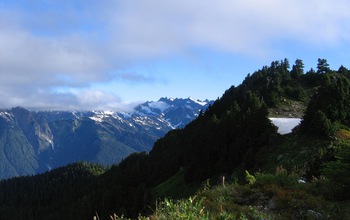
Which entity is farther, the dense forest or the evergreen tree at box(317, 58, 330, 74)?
the evergreen tree at box(317, 58, 330, 74)

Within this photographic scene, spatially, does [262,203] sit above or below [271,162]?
above

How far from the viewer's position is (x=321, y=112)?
130 ft

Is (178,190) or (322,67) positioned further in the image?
(322,67)

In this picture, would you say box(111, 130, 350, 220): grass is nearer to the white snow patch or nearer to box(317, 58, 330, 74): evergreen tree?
the white snow patch

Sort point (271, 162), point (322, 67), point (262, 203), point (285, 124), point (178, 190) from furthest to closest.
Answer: point (322, 67) → point (178, 190) → point (285, 124) → point (271, 162) → point (262, 203)

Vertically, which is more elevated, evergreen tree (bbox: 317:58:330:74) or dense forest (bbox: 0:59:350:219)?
evergreen tree (bbox: 317:58:330:74)

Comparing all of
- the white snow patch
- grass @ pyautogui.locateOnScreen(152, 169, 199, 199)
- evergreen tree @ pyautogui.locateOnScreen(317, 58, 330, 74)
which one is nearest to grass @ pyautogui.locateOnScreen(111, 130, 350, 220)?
the white snow patch

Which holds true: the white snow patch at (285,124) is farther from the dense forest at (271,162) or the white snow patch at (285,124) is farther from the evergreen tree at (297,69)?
→ the evergreen tree at (297,69)

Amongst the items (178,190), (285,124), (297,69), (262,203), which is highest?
(297,69)

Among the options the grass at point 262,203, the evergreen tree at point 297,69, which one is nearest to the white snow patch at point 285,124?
the grass at point 262,203

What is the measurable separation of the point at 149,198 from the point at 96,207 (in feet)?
127

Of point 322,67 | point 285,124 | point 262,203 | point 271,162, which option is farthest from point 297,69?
point 262,203

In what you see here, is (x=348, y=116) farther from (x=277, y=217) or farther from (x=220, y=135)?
(x=277, y=217)

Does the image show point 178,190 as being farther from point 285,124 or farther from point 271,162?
point 271,162
